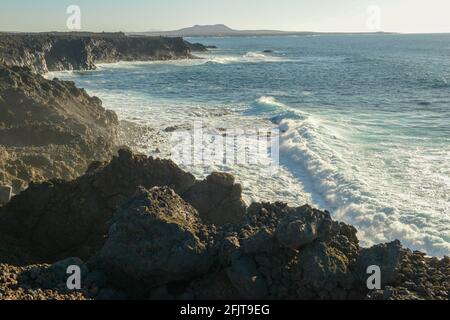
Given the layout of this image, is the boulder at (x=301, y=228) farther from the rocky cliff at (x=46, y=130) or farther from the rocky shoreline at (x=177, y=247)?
the rocky cliff at (x=46, y=130)

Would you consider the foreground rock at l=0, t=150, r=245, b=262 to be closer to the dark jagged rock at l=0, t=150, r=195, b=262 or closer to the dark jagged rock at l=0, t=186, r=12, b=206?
the dark jagged rock at l=0, t=150, r=195, b=262

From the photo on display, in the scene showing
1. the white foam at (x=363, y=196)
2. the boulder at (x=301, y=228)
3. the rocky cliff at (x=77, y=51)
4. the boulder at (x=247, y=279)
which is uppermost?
the rocky cliff at (x=77, y=51)

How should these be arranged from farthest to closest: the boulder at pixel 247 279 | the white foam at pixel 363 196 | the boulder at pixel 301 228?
the white foam at pixel 363 196
the boulder at pixel 301 228
the boulder at pixel 247 279

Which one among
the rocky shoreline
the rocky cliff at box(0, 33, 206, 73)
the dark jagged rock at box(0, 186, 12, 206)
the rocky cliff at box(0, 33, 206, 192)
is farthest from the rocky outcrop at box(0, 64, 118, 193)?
the rocky cliff at box(0, 33, 206, 73)

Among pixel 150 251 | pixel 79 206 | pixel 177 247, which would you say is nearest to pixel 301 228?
pixel 177 247

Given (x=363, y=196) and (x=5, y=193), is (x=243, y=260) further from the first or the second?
(x=363, y=196)

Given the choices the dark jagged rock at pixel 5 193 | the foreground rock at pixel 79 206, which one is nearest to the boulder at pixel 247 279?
the foreground rock at pixel 79 206
